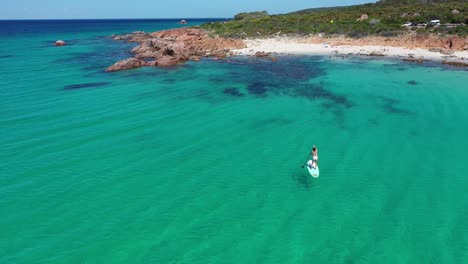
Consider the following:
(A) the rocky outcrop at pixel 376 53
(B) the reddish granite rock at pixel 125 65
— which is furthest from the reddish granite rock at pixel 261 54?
(B) the reddish granite rock at pixel 125 65

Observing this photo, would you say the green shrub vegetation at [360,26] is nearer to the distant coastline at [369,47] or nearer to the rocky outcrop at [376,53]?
the distant coastline at [369,47]

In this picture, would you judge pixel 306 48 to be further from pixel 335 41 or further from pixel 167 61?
pixel 167 61

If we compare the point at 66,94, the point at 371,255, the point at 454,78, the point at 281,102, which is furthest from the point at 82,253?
the point at 454,78

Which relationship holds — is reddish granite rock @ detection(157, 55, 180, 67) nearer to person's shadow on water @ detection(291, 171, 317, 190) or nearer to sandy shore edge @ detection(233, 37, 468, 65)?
sandy shore edge @ detection(233, 37, 468, 65)

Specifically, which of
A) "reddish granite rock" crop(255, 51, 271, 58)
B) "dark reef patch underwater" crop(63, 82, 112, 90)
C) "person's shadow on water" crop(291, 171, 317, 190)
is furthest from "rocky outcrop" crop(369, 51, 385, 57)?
"person's shadow on water" crop(291, 171, 317, 190)

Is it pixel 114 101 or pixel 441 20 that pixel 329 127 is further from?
pixel 441 20

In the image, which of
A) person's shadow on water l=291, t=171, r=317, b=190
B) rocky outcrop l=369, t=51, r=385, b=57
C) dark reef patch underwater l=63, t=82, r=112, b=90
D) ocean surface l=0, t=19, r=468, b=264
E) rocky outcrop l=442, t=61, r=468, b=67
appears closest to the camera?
ocean surface l=0, t=19, r=468, b=264
